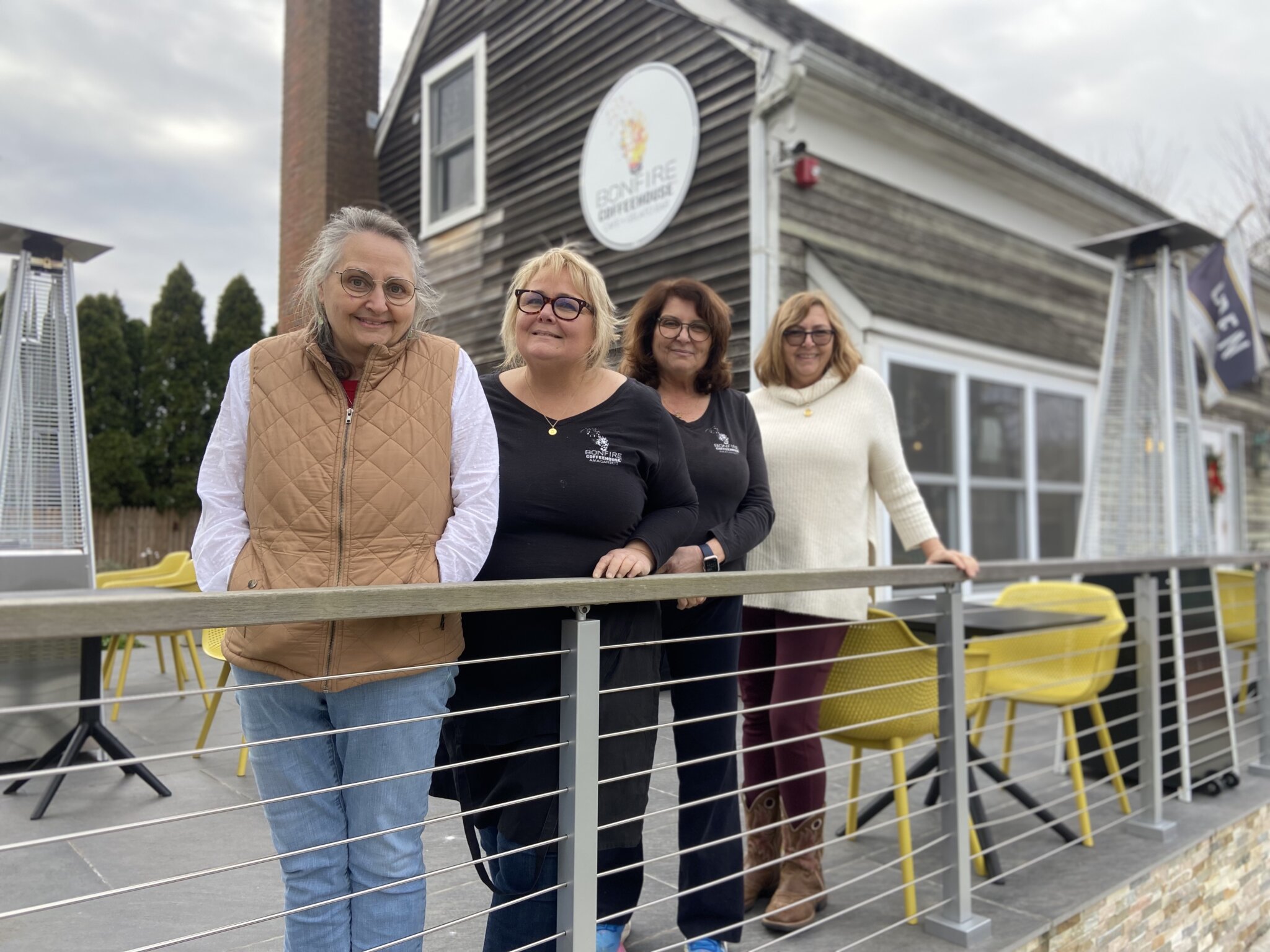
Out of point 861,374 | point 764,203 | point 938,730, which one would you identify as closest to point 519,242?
point 764,203

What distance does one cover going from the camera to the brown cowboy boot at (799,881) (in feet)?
7.46

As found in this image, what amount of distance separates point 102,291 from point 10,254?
298 inches

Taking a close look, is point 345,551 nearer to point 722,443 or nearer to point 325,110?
point 722,443

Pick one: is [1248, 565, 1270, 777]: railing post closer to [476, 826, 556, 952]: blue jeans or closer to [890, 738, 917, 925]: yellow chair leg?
[890, 738, 917, 925]: yellow chair leg

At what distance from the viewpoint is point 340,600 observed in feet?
3.97

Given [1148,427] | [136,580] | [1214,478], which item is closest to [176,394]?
[136,580]

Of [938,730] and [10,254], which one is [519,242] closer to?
[10,254]

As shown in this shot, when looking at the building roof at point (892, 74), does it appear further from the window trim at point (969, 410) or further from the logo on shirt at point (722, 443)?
the logo on shirt at point (722, 443)

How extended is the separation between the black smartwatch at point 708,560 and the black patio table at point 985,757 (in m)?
0.97

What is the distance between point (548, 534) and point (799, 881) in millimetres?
1219

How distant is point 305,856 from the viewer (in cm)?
151

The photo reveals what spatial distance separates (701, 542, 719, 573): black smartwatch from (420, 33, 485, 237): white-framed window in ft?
19.5

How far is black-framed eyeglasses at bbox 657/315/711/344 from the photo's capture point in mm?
2213

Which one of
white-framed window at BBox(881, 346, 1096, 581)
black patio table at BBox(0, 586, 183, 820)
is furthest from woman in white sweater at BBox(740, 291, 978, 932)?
white-framed window at BBox(881, 346, 1096, 581)
